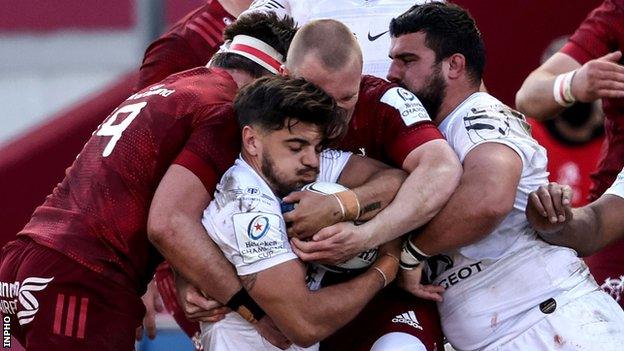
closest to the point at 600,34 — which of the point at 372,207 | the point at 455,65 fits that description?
the point at 455,65

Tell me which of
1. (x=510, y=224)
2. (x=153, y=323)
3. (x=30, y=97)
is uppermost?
Answer: (x=510, y=224)

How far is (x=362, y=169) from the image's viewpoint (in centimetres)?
520

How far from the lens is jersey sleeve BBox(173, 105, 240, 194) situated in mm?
5086

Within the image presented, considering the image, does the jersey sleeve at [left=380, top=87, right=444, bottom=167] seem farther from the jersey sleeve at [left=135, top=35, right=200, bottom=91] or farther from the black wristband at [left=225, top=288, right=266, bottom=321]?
the jersey sleeve at [left=135, top=35, right=200, bottom=91]

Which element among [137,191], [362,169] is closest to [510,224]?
[362,169]

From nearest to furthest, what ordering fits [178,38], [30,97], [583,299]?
[583,299] → [178,38] → [30,97]

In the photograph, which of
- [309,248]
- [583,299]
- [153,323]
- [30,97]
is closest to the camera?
[309,248]

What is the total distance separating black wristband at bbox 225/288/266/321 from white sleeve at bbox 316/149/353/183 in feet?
1.63

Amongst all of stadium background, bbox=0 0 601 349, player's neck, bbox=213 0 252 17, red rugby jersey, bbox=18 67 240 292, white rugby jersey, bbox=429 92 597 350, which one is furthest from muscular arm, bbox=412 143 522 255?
stadium background, bbox=0 0 601 349

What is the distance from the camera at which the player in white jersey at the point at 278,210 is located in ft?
16.1

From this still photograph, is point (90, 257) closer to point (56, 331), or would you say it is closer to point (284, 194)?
point (56, 331)

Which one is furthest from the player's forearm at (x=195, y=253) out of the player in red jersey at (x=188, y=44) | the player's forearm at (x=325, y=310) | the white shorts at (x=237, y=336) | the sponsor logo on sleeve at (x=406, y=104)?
the player in red jersey at (x=188, y=44)

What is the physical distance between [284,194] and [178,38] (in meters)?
2.05

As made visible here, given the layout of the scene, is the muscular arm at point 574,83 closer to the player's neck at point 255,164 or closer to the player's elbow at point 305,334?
the player's neck at point 255,164
